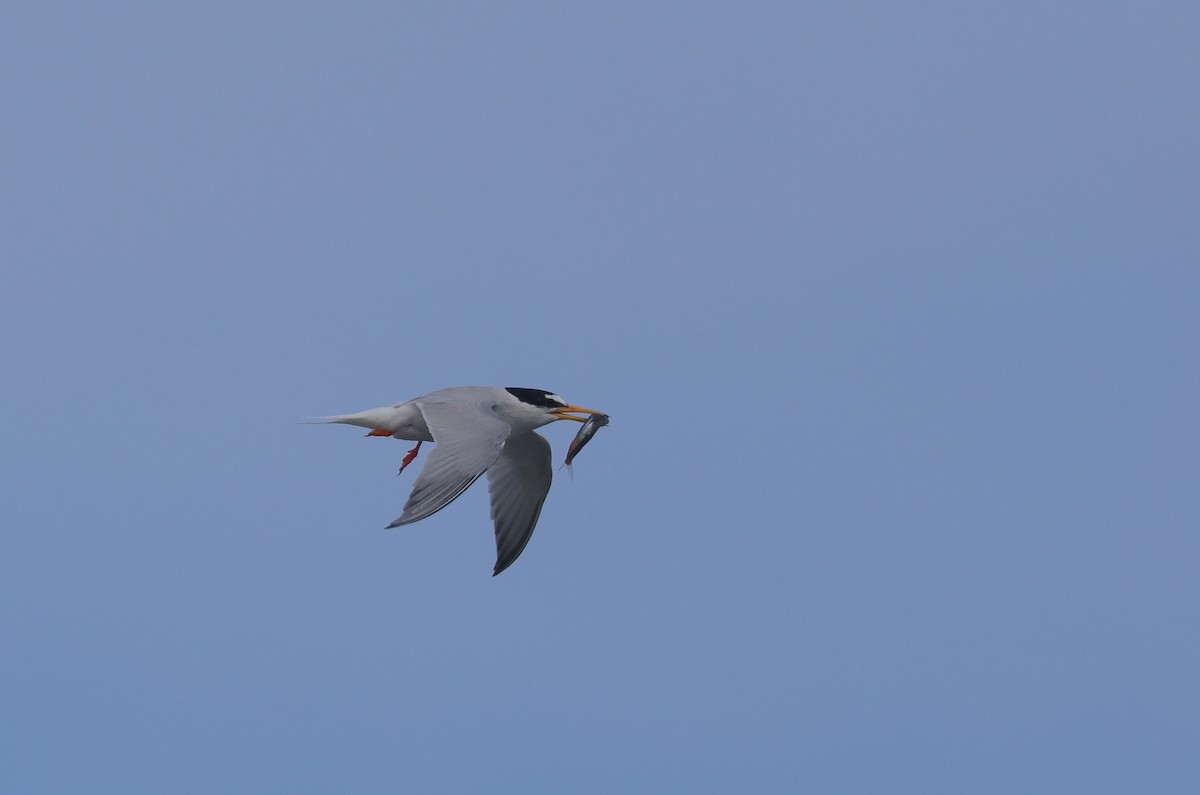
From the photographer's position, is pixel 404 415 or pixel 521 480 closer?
pixel 404 415

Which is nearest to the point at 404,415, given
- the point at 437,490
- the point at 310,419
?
the point at 310,419

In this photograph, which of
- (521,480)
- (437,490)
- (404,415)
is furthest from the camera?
(521,480)

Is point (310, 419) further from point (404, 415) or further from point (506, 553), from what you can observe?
point (506, 553)

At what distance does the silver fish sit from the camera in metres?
13.7

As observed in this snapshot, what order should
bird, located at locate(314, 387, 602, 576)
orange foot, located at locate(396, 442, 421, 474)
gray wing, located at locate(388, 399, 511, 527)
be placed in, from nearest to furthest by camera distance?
gray wing, located at locate(388, 399, 511, 527) → bird, located at locate(314, 387, 602, 576) → orange foot, located at locate(396, 442, 421, 474)

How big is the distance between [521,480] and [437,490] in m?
3.72

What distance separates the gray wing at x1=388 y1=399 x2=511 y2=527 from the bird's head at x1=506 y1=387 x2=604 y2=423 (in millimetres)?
640

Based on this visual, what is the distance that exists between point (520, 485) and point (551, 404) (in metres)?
1.15

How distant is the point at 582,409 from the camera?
542 inches

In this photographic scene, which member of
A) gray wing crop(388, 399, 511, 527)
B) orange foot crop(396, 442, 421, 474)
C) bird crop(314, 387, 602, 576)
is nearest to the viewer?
gray wing crop(388, 399, 511, 527)

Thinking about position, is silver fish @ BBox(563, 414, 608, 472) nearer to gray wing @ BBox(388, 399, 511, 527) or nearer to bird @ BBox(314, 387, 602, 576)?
bird @ BBox(314, 387, 602, 576)

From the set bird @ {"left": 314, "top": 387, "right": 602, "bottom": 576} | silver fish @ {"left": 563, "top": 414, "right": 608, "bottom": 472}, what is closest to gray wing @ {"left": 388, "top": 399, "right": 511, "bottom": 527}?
bird @ {"left": 314, "top": 387, "right": 602, "bottom": 576}

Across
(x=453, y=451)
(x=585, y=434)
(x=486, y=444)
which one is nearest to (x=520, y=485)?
(x=585, y=434)

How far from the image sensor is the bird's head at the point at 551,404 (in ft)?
44.9
